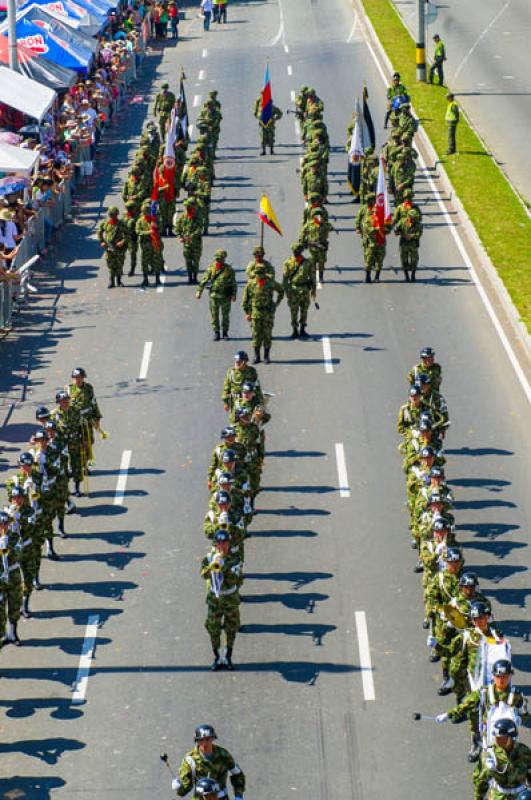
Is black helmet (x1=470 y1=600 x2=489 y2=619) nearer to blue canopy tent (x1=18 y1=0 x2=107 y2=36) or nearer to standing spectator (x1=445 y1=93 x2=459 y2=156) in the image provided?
standing spectator (x1=445 y1=93 x2=459 y2=156)

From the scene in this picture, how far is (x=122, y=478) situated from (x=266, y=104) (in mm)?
21726

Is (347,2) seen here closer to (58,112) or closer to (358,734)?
(58,112)

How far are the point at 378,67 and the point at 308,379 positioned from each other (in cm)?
3073

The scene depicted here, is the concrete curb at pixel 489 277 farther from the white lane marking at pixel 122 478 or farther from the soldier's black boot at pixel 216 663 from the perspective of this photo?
the soldier's black boot at pixel 216 663

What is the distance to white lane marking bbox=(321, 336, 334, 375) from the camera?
32.4m

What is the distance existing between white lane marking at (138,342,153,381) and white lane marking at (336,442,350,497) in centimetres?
488

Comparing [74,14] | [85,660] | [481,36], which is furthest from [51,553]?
[481,36]

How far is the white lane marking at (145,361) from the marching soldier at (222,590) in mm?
10823

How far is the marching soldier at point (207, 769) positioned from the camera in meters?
17.5

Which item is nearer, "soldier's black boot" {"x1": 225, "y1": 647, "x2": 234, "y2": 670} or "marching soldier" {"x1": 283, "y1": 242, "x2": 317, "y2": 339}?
"soldier's black boot" {"x1": 225, "y1": 647, "x2": 234, "y2": 670}

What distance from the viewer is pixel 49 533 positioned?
24.6 metres

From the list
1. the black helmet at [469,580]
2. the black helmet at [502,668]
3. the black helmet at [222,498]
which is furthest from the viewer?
the black helmet at [222,498]

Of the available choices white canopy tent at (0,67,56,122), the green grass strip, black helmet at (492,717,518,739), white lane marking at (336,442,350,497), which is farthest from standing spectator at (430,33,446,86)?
black helmet at (492,717,518,739)

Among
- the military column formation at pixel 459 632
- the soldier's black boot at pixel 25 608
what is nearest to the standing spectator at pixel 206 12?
the military column formation at pixel 459 632
